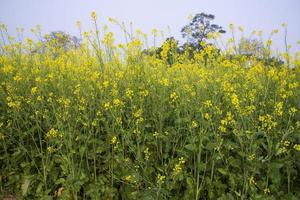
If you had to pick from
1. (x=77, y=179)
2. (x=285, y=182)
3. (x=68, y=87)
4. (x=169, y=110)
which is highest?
(x=68, y=87)

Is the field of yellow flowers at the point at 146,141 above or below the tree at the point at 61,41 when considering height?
below

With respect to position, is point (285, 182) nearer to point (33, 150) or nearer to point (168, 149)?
point (168, 149)

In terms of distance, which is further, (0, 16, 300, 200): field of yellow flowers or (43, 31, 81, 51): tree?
(43, 31, 81, 51): tree

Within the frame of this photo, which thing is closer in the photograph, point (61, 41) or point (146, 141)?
point (146, 141)

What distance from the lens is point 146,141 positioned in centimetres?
315

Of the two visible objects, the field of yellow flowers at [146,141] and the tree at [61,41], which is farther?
the tree at [61,41]

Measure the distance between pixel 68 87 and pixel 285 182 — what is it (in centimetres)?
232

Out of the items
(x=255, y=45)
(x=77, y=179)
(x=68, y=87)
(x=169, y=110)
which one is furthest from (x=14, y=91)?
(x=255, y=45)

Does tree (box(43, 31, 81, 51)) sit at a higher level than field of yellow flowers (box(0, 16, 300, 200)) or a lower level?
higher

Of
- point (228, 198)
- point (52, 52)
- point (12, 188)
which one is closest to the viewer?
point (228, 198)

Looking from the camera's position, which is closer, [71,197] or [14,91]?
[71,197]

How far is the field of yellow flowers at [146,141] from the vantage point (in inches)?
105

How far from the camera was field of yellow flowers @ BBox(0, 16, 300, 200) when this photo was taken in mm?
2676

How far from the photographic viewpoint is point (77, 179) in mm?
2742
